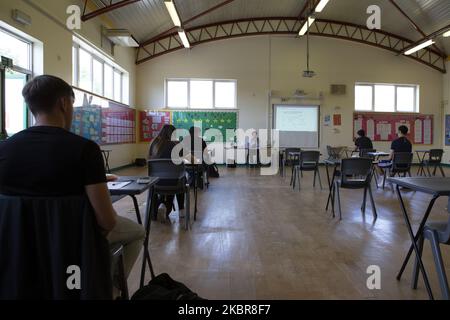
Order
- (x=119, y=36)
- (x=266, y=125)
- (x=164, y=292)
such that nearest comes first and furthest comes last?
(x=164, y=292) → (x=119, y=36) → (x=266, y=125)

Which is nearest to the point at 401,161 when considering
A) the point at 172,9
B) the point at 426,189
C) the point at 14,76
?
the point at 426,189

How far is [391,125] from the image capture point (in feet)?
37.0

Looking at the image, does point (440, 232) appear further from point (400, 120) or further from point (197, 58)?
point (400, 120)

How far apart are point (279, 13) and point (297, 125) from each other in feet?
11.8

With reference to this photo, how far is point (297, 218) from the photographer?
13.0 feet

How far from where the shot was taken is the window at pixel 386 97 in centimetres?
1128

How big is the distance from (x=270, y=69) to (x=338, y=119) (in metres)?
2.88

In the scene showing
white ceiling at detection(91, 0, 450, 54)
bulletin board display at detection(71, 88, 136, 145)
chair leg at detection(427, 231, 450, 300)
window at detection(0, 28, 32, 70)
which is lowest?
chair leg at detection(427, 231, 450, 300)

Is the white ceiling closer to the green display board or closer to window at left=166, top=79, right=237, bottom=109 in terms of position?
window at left=166, top=79, right=237, bottom=109

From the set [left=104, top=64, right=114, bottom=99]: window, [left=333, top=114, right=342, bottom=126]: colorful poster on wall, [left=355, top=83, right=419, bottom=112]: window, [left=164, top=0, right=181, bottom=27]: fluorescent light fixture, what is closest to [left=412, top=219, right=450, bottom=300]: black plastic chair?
[left=164, top=0, right=181, bottom=27]: fluorescent light fixture

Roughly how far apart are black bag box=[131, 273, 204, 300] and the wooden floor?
20.5 inches

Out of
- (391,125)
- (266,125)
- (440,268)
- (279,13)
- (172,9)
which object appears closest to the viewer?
(440,268)

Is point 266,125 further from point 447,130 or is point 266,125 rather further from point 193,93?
point 447,130

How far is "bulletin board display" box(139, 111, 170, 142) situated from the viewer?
1077 cm
